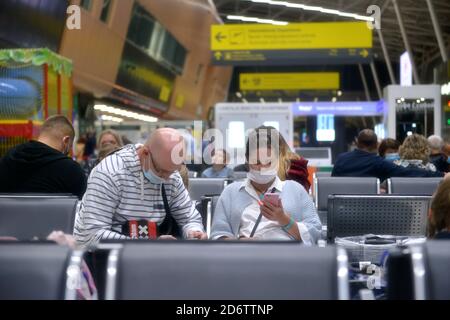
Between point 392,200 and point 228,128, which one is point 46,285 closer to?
point 392,200

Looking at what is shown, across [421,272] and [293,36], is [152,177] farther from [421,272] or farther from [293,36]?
[293,36]

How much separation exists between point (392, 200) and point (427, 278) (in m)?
2.99

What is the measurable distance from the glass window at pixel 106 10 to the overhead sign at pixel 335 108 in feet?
35.2

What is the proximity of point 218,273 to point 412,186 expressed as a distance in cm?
519

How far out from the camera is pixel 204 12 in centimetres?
3186

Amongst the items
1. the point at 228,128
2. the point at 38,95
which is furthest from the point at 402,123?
the point at 38,95

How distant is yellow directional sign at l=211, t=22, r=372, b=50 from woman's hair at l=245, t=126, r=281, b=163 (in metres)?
16.7

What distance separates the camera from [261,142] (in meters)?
4.45

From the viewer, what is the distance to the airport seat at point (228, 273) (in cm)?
223

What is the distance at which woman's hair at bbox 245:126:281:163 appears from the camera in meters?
4.43

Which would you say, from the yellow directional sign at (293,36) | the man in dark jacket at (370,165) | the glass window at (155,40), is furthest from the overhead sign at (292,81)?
the man in dark jacket at (370,165)

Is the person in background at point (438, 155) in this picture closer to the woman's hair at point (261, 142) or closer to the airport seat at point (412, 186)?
the airport seat at point (412, 186)

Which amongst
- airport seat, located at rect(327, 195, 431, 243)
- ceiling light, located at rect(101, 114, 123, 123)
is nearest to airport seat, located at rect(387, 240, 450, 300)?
airport seat, located at rect(327, 195, 431, 243)

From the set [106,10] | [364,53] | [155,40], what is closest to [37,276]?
[106,10]
